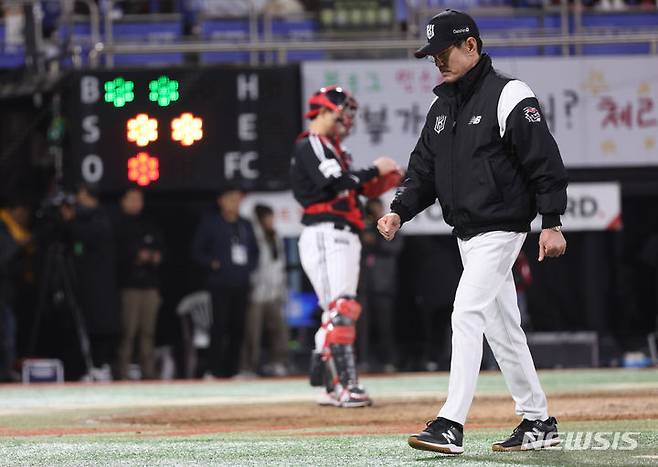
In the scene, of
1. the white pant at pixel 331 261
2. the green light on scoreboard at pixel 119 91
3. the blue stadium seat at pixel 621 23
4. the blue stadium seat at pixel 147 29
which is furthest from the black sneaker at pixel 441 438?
the blue stadium seat at pixel 147 29

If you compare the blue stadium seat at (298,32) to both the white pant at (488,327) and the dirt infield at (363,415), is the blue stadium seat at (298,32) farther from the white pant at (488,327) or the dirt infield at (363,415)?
the white pant at (488,327)

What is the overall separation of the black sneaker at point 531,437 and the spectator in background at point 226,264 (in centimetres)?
921

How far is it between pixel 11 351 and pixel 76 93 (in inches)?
113

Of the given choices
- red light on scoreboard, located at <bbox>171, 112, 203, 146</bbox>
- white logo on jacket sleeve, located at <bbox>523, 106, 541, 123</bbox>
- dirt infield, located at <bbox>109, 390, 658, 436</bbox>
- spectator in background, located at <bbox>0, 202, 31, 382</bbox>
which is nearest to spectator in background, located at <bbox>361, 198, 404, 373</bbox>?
red light on scoreboard, located at <bbox>171, 112, 203, 146</bbox>

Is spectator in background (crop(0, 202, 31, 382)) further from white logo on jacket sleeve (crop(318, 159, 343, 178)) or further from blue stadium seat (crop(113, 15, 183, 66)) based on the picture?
white logo on jacket sleeve (crop(318, 159, 343, 178))

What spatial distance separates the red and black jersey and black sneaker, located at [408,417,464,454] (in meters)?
3.79

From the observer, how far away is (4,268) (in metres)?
14.8

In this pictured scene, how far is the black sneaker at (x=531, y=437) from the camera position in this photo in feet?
19.8

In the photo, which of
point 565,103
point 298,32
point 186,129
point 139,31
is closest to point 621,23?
point 565,103

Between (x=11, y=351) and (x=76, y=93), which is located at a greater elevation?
(x=76, y=93)

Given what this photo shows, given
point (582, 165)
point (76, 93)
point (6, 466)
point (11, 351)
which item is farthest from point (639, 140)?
point (6, 466)

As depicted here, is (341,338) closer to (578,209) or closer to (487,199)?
(487,199)

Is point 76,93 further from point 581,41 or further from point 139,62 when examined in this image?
point 581,41

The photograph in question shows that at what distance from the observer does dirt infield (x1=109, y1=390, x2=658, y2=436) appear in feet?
25.8
